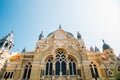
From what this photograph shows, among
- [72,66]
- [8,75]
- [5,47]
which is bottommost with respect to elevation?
[8,75]

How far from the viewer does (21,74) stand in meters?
21.3

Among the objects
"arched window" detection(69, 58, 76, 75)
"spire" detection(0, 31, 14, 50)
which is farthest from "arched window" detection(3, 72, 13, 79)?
"arched window" detection(69, 58, 76, 75)

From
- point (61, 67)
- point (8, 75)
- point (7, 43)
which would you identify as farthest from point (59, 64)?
point (7, 43)

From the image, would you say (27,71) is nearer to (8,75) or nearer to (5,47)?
(8,75)

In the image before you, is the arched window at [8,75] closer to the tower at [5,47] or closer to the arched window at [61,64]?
the tower at [5,47]

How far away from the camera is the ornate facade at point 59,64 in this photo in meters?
20.7

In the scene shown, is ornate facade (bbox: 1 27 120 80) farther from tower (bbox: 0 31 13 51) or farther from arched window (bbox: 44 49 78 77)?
tower (bbox: 0 31 13 51)

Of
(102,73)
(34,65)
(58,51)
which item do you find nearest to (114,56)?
(102,73)

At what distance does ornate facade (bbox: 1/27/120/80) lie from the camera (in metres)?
20.7

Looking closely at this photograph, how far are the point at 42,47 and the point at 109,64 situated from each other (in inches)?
534

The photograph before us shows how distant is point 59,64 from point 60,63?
0.26m

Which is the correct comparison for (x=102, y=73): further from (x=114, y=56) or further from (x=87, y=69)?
(x=114, y=56)

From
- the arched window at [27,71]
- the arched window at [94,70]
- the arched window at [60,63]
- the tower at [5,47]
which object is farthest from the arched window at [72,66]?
the tower at [5,47]

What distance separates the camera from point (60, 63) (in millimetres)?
22406
